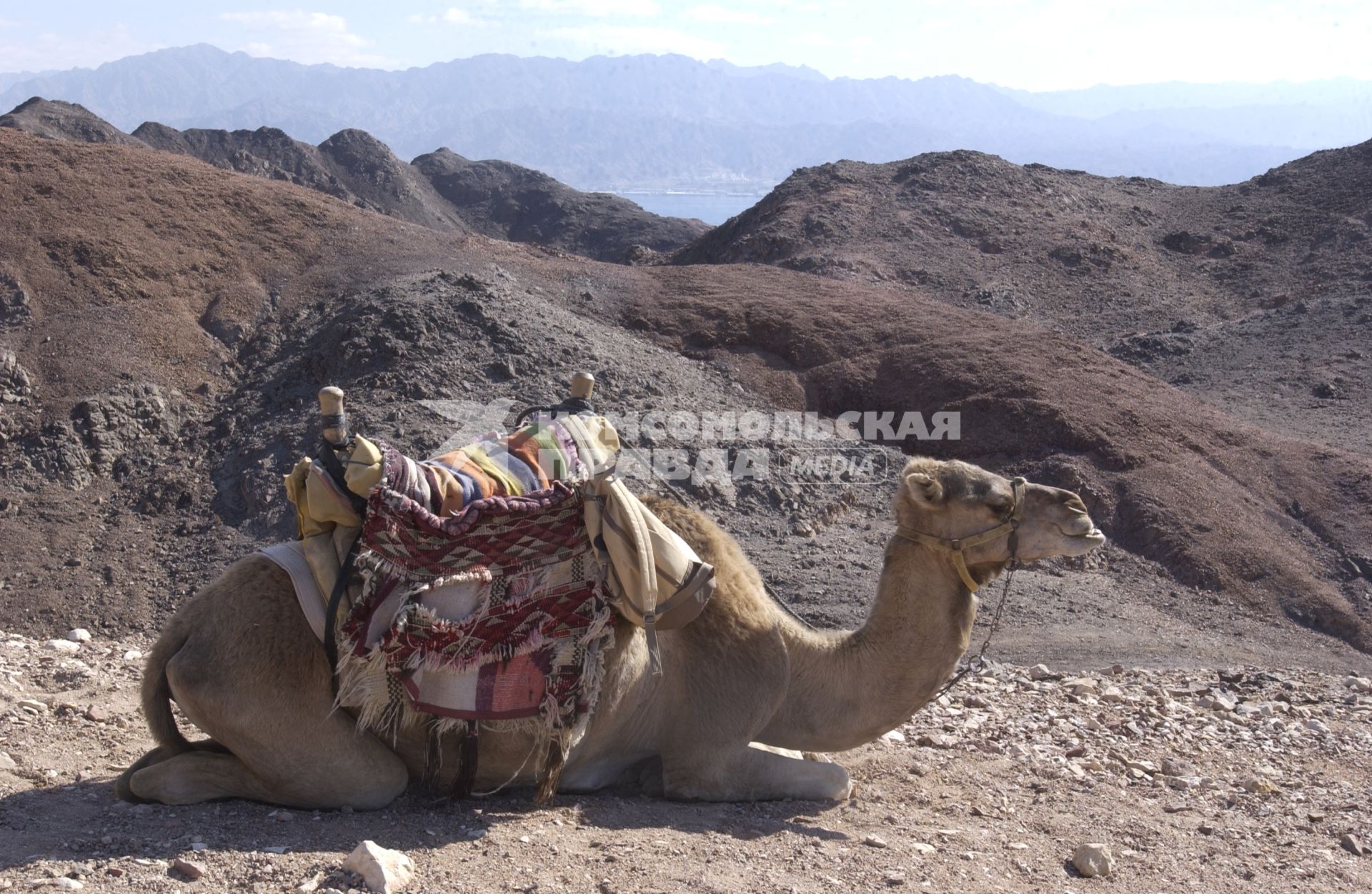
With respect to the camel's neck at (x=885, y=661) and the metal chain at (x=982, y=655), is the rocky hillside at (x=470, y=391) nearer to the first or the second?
the metal chain at (x=982, y=655)

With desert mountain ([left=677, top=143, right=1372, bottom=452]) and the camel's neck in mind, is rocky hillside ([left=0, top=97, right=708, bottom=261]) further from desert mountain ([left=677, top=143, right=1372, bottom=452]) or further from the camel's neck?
the camel's neck

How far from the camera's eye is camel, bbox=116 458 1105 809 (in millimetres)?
4422

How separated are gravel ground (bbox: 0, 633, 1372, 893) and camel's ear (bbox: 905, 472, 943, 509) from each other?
4.50ft

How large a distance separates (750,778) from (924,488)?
4.79 feet

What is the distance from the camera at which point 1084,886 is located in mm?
4258

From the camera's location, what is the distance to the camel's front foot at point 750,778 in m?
4.87

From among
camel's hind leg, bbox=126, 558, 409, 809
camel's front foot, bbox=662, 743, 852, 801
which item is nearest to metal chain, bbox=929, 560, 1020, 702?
camel's front foot, bbox=662, 743, 852, 801

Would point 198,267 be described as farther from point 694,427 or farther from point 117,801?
point 117,801

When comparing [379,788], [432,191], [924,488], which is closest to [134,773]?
[379,788]

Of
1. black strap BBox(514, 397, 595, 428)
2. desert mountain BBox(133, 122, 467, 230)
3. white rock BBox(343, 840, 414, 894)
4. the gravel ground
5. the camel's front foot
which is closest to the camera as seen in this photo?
white rock BBox(343, 840, 414, 894)

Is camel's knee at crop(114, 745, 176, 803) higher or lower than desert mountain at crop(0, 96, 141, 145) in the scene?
lower

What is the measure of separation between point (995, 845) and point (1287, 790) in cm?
213

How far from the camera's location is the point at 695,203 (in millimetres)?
131250

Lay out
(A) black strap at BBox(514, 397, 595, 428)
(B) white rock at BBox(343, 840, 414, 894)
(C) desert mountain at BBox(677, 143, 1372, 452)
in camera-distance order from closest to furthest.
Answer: (B) white rock at BBox(343, 840, 414, 894) < (A) black strap at BBox(514, 397, 595, 428) < (C) desert mountain at BBox(677, 143, 1372, 452)
